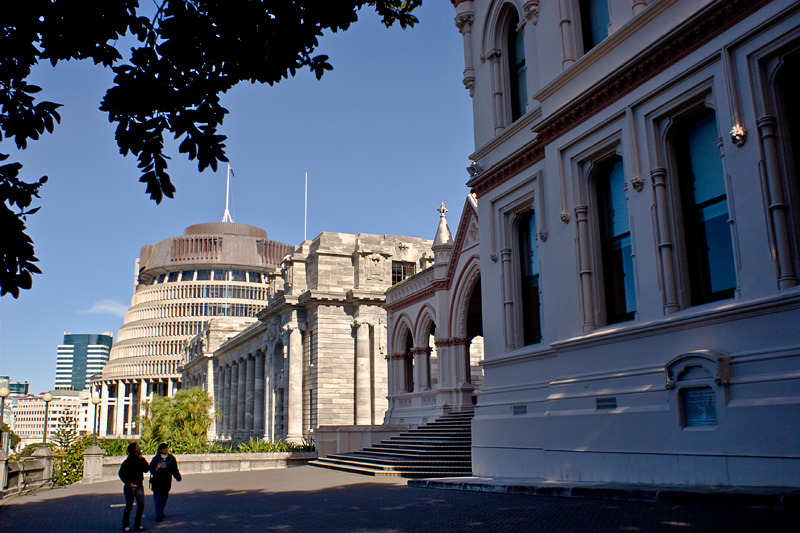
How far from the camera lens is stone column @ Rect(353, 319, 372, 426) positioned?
41.7 metres

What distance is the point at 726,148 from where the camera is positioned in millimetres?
11008

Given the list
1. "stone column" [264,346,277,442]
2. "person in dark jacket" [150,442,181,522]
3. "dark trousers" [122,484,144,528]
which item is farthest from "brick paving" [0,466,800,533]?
"stone column" [264,346,277,442]

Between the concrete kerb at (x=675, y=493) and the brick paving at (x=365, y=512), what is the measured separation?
0.49 feet

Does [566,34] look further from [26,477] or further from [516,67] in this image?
[26,477]

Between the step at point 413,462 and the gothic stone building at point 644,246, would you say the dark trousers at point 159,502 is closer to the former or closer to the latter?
the gothic stone building at point 644,246

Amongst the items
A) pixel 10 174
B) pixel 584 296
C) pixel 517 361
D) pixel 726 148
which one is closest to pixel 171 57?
pixel 10 174

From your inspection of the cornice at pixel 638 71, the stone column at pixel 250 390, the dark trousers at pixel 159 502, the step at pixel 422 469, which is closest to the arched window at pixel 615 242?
the cornice at pixel 638 71

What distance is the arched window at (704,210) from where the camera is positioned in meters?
11.5

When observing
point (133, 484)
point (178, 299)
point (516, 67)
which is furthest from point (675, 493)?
point (178, 299)

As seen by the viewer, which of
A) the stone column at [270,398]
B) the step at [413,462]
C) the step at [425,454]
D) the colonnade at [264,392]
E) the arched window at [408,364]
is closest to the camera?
the step at [413,462]

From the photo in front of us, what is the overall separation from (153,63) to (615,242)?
10277 mm

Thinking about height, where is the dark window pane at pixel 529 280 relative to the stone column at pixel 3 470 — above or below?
above

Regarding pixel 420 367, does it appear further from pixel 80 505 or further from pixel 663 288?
pixel 663 288

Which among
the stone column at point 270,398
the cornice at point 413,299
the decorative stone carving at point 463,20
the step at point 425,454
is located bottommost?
the step at point 425,454
